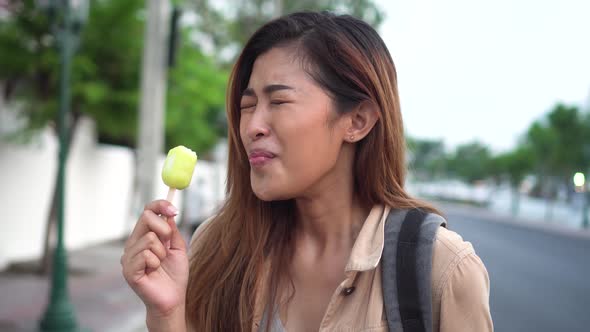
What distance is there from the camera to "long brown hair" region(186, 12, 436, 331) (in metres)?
1.83

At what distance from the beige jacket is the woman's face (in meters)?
0.29

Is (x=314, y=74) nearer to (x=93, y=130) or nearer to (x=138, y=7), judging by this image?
(x=138, y=7)

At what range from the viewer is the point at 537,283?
11.1 metres

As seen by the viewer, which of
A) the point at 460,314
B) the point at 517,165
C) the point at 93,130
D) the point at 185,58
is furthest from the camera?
the point at 517,165

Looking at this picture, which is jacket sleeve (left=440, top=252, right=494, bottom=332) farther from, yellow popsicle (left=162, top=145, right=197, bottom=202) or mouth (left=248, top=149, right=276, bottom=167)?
yellow popsicle (left=162, top=145, right=197, bottom=202)

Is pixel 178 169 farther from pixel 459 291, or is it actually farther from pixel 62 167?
pixel 62 167

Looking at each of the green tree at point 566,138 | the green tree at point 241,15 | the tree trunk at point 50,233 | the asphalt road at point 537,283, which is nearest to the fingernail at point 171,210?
the asphalt road at point 537,283

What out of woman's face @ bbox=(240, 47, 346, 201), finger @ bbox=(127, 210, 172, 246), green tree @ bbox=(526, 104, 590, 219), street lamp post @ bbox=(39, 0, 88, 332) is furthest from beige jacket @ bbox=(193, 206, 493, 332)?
green tree @ bbox=(526, 104, 590, 219)

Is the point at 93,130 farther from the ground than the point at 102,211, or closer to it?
farther from the ground

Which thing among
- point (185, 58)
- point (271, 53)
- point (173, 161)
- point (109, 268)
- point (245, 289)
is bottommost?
point (109, 268)

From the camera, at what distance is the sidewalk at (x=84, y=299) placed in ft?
23.8

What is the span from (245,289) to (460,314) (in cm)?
73

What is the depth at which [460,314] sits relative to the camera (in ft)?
5.40

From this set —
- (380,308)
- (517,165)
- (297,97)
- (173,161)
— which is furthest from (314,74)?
(517,165)
